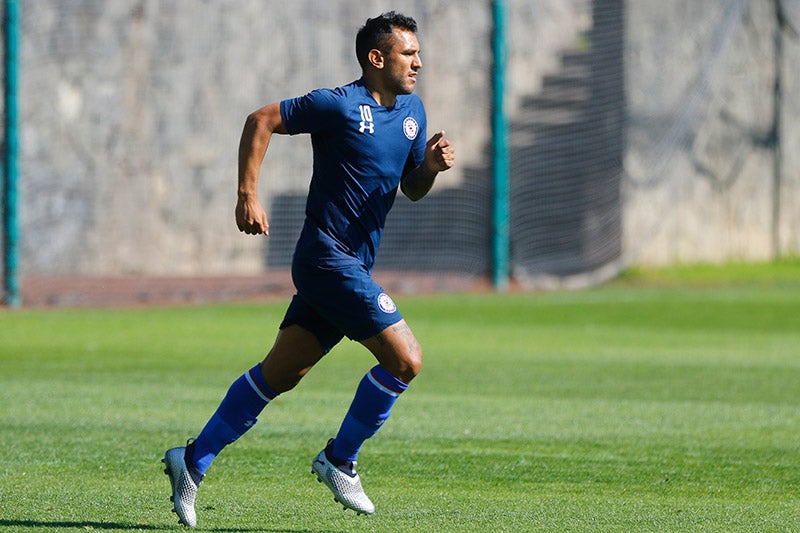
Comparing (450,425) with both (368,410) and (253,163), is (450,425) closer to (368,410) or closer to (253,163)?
(368,410)

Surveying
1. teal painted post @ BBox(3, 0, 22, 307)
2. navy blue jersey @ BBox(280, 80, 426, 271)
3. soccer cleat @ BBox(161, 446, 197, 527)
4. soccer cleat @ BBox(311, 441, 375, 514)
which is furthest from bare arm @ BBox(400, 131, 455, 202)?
teal painted post @ BBox(3, 0, 22, 307)

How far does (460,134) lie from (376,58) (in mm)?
13412

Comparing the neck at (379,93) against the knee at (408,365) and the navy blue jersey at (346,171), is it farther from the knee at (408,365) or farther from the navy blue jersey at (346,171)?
the knee at (408,365)

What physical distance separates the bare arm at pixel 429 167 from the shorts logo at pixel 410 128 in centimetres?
7

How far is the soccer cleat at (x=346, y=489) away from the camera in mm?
5570

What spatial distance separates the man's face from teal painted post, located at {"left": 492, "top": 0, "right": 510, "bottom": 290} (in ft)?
42.1

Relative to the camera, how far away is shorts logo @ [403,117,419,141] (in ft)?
19.5

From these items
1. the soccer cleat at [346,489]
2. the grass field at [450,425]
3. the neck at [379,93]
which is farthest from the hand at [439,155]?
the grass field at [450,425]

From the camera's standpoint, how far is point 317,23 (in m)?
18.2

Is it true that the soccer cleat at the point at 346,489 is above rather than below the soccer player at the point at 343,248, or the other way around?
below

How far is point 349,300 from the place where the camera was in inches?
220

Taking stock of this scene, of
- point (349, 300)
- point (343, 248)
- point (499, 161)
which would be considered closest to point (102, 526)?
point (349, 300)

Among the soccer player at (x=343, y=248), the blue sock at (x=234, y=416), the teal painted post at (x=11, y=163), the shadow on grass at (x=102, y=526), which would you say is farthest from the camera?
the teal painted post at (x=11, y=163)

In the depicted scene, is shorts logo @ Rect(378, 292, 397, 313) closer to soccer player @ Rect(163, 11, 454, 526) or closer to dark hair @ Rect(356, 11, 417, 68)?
soccer player @ Rect(163, 11, 454, 526)
